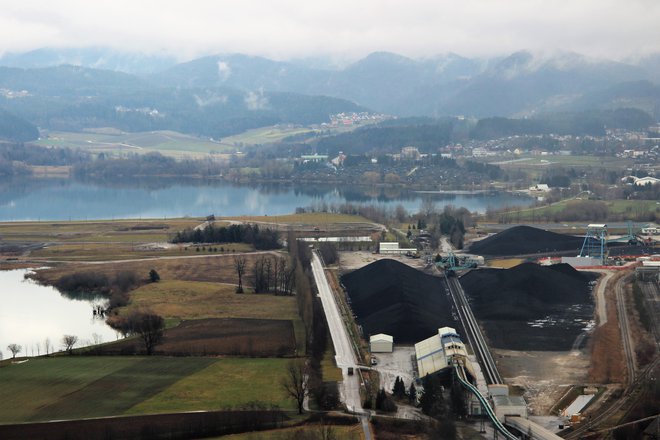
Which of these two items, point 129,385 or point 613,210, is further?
point 613,210

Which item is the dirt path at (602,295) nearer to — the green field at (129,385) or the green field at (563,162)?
the green field at (129,385)

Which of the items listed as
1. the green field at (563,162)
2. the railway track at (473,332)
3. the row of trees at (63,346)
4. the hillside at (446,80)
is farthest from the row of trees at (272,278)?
the hillside at (446,80)

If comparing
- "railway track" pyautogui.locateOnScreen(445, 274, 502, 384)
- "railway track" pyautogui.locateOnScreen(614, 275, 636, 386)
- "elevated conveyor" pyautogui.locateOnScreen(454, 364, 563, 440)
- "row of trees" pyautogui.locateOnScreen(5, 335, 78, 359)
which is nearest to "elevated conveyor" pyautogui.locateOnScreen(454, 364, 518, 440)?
"elevated conveyor" pyautogui.locateOnScreen(454, 364, 563, 440)

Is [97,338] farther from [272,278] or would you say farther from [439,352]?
[439,352]

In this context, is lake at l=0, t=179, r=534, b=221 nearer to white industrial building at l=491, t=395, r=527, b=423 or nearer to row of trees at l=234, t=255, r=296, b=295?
row of trees at l=234, t=255, r=296, b=295

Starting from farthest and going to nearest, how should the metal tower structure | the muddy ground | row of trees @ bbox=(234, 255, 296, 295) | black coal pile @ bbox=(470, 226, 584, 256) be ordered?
black coal pile @ bbox=(470, 226, 584, 256) → the metal tower structure → row of trees @ bbox=(234, 255, 296, 295) → the muddy ground

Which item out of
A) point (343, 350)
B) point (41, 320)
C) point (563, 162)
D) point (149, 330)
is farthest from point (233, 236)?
point (563, 162)
